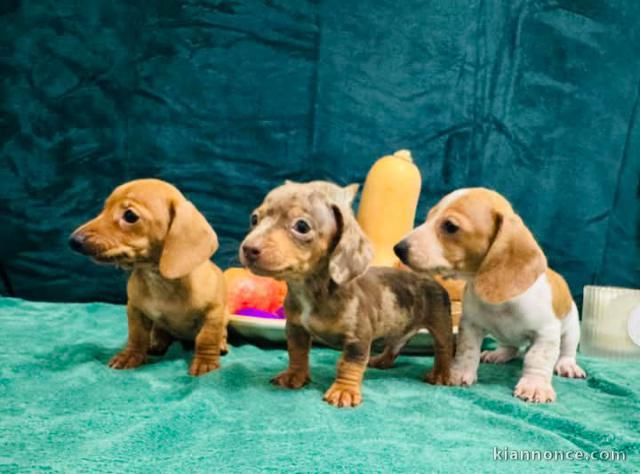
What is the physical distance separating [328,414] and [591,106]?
6.42 feet

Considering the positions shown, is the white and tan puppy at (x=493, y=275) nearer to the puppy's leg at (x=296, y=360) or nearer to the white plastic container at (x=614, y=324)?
the puppy's leg at (x=296, y=360)

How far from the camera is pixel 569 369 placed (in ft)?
6.43

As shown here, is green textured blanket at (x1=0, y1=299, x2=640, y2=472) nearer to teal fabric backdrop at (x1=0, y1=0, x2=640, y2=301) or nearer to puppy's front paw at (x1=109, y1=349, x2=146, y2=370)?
puppy's front paw at (x1=109, y1=349, x2=146, y2=370)

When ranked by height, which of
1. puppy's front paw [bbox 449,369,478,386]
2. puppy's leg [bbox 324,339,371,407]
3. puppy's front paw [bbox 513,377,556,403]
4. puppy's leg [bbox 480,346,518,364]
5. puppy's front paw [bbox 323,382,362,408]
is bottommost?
puppy's leg [bbox 480,346,518,364]

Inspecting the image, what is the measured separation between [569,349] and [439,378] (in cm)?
52

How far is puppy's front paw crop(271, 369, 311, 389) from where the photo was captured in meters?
1.63

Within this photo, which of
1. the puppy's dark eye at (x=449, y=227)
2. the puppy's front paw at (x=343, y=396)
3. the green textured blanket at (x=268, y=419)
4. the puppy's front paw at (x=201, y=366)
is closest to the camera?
the green textured blanket at (x=268, y=419)

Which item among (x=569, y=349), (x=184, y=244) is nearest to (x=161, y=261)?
(x=184, y=244)

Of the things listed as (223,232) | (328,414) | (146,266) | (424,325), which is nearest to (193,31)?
(223,232)

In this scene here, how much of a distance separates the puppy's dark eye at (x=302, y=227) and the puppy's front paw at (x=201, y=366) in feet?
1.77

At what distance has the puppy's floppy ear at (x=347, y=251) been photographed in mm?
1452

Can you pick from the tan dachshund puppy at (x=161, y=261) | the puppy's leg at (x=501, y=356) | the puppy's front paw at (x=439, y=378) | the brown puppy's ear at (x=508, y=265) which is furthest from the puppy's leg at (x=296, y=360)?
the puppy's leg at (x=501, y=356)

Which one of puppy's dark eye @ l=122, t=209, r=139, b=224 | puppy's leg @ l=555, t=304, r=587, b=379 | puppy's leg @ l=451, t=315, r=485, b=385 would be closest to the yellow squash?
puppy's leg @ l=451, t=315, r=485, b=385

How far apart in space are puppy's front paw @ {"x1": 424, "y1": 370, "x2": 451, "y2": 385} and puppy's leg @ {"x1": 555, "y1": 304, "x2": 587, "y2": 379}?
1.46ft
